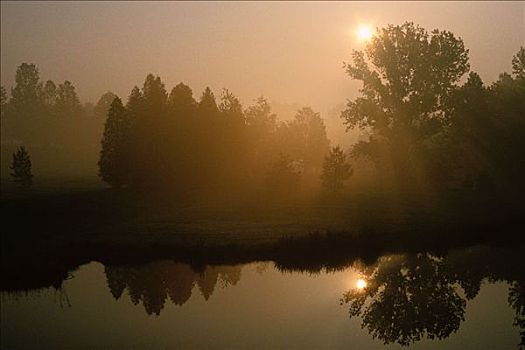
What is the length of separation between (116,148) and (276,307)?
133 feet

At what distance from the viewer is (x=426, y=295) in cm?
3006

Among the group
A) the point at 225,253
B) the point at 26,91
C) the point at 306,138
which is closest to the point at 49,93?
the point at 26,91

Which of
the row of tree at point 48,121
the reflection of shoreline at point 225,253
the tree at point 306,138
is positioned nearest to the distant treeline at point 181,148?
the reflection of shoreline at point 225,253

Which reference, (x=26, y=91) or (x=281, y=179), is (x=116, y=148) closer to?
(x=281, y=179)

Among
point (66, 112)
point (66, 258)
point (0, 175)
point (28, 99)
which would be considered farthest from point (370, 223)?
point (28, 99)

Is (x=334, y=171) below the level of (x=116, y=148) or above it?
below

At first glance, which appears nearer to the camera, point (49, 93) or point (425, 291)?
point (425, 291)

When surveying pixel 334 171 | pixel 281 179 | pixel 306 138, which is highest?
pixel 306 138

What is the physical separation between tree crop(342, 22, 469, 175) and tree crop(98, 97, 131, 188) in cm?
2959

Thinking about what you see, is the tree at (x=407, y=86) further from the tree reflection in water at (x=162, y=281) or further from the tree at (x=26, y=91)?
the tree at (x=26, y=91)

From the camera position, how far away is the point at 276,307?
91.9 ft

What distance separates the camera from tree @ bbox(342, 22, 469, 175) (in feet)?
225

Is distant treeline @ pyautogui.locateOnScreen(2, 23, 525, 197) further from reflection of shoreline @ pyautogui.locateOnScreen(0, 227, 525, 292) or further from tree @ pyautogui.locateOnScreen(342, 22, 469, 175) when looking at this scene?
reflection of shoreline @ pyautogui.locateOnScreen(0, 227, 525, 292)

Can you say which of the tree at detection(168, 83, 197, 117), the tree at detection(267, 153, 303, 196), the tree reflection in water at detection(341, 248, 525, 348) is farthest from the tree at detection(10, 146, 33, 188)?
the tree reflection in water at detection(341, 248, 525, 348)
